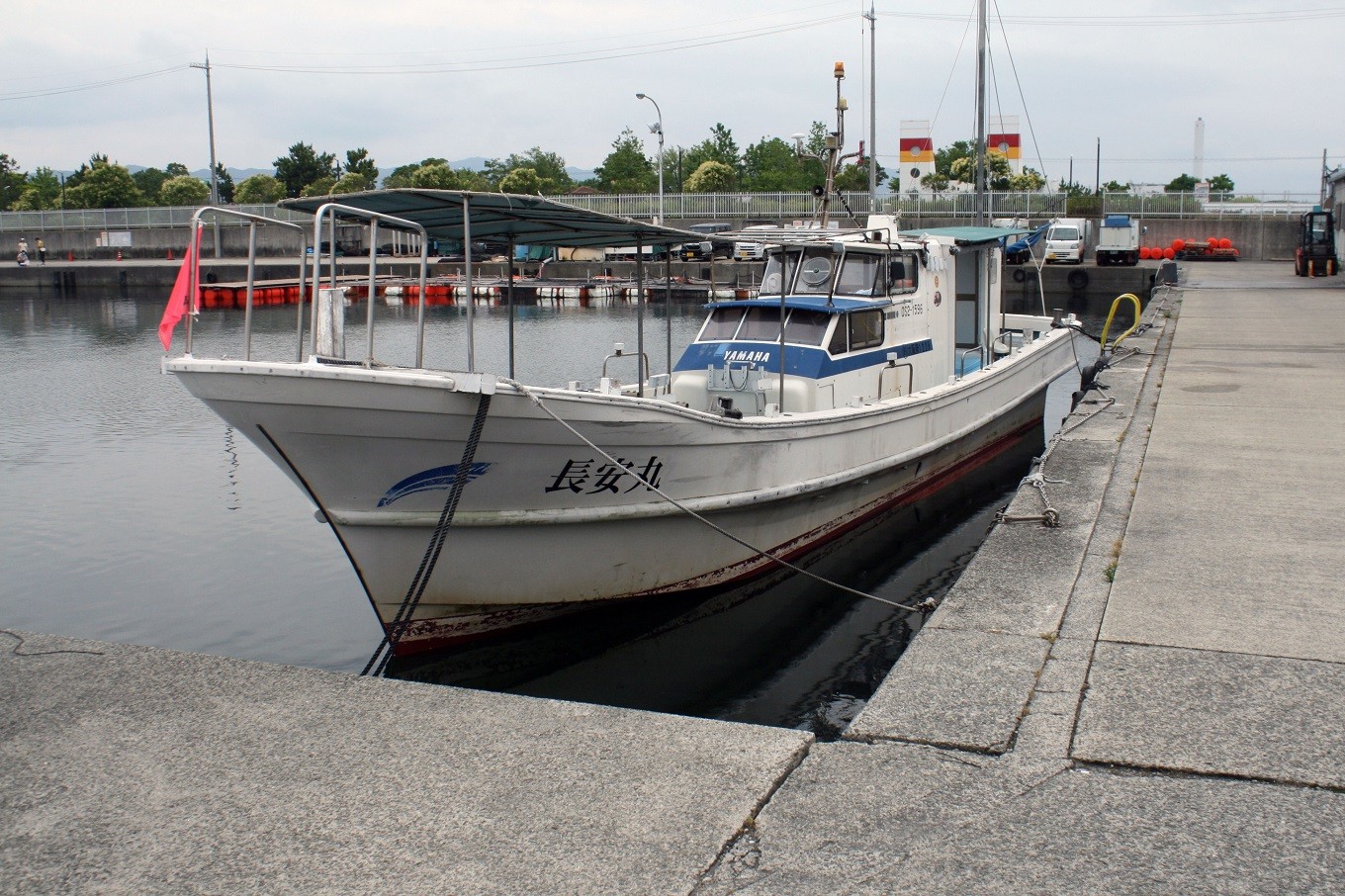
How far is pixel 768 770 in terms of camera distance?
409cm

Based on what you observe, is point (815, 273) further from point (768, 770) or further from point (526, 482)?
point (768, 770)

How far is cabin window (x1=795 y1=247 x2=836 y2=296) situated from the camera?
1158 centimetres

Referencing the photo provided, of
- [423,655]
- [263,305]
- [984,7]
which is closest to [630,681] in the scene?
[423,655]

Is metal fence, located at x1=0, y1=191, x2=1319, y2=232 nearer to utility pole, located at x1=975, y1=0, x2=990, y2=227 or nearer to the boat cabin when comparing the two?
utility pole, located at x1=975, y1=0, x2=990, y2=227

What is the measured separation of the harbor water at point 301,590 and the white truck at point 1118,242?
25666 millimetres

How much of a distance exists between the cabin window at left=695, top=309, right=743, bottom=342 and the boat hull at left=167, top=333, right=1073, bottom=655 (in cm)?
158

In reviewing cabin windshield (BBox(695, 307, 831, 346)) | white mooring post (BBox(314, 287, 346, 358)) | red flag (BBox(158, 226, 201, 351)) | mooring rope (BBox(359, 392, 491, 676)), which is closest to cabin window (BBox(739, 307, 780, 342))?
cabin windshield (BBox(695, 307, 831, 346))

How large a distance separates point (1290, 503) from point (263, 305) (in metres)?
46.7

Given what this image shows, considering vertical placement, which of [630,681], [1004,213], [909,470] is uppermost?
[1004,213]

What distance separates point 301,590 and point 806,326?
5.17 m

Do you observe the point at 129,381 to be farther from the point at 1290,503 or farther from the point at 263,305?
the point at 263,305

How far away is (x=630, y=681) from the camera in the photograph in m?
8.23

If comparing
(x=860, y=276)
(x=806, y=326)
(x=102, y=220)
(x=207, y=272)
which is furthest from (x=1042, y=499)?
(x=102, y=220)

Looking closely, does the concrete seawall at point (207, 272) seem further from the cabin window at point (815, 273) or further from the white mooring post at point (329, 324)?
the white mooring post at point (329, 324)
